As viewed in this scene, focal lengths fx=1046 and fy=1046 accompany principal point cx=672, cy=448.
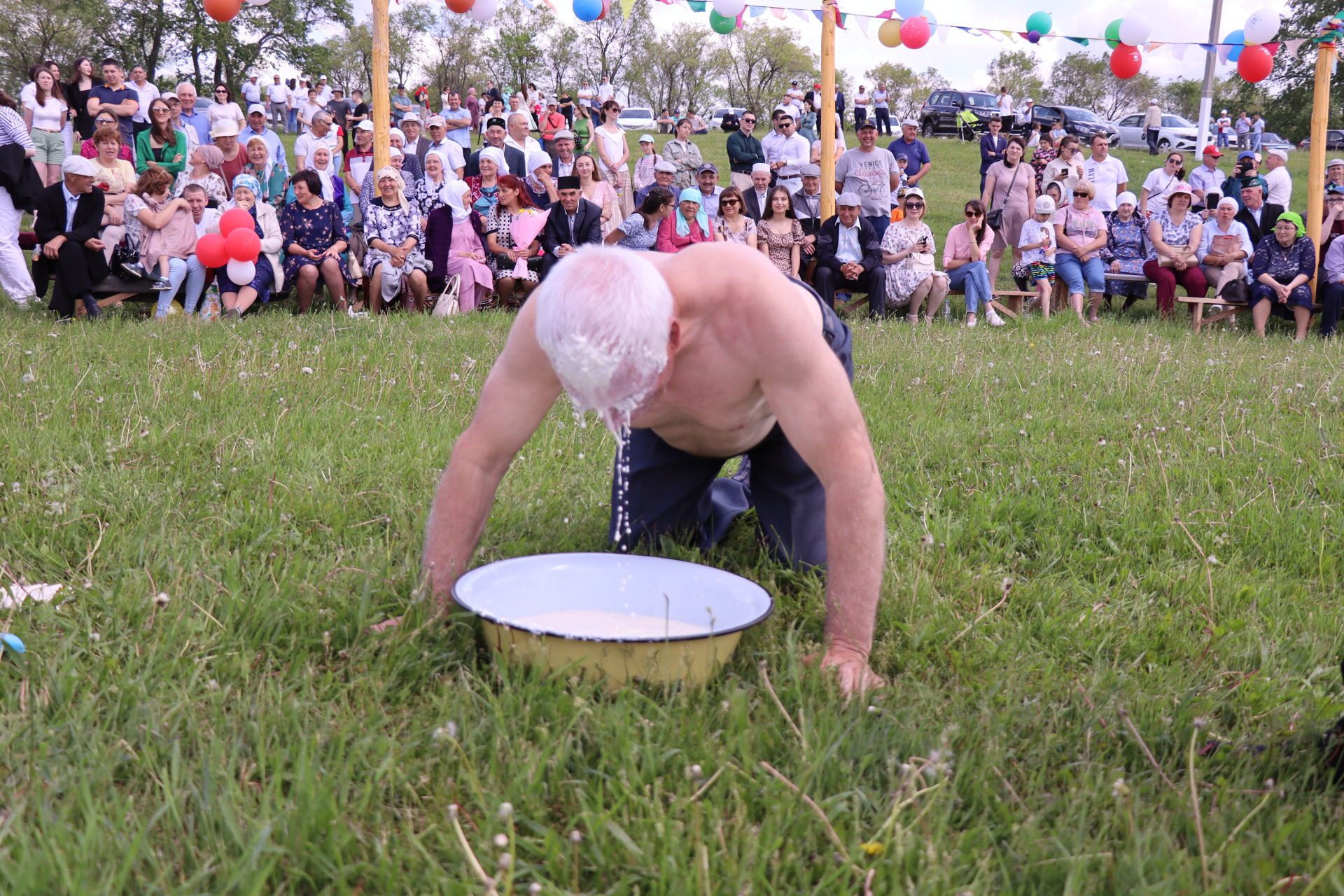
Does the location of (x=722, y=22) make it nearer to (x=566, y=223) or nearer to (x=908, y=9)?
(x=908, y=9)

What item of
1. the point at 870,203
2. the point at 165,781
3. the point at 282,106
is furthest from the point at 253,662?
the point at 282,106

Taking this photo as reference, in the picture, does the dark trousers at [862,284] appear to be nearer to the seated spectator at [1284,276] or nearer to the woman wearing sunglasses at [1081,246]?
the woman wearing sunglasses at [1081,246]

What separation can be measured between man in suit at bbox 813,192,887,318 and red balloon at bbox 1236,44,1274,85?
179 inches

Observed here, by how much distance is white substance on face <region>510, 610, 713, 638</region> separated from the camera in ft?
9.50

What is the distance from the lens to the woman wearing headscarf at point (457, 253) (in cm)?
988

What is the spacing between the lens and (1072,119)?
34.0m

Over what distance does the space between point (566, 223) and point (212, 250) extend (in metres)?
3.31

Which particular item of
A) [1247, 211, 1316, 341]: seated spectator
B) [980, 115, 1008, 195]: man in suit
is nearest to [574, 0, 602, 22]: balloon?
[980, 115, 1008, 195]: man in suit

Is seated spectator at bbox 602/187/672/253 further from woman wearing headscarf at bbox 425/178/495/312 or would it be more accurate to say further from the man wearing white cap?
the man wearing white cap

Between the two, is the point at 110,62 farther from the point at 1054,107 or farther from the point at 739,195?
the point at 1054,107

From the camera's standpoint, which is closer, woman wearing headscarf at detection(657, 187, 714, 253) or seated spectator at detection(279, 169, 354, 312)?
seated spectator at detection(279, 169, 354, 312)

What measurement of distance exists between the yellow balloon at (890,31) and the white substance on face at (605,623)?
10.0 m

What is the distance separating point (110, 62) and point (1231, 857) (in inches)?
595

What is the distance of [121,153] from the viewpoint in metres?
11.5
